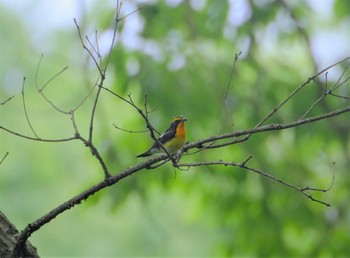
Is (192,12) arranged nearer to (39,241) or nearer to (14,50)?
(14,50)

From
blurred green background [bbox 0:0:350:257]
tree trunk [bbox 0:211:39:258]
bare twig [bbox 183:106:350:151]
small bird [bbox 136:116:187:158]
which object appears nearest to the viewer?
bare twig [bbox 183:106:350:151]

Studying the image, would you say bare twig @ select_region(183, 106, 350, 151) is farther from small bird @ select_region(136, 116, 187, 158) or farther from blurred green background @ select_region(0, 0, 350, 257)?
blurred green background @ select_region(0, 0, 350, 257)

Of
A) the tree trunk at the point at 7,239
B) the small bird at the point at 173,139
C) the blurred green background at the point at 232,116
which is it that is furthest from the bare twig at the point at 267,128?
the blurred green background at the point at 232,116

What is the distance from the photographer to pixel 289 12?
9.78 metres

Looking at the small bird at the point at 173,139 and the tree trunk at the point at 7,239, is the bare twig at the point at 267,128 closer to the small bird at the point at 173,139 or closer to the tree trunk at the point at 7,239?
the tree trunk at the point at 7,239

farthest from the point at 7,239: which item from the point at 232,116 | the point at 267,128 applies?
the point at 232,116

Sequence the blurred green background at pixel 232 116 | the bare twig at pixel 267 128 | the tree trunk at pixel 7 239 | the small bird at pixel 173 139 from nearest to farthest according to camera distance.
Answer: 1. the bare twig at pixel 267 128
2. the tree trunk at pixel 7 239
3. the small bird at pixel 173 139
4. the blurred green background at pixel 232 116

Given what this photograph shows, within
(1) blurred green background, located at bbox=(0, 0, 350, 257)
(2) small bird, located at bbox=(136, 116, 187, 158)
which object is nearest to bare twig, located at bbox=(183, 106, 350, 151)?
(2) small bird, located at bbox=(136, 116, 187, 158)

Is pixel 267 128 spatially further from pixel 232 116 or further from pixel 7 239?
pixel 232 116

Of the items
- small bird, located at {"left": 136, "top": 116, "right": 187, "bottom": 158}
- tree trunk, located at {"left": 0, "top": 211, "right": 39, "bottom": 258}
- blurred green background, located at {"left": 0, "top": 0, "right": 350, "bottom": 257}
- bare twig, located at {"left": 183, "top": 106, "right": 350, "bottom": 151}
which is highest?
blurred green background, located at {"left": 0, "top": 0, "right": 350, "bottom": 257}

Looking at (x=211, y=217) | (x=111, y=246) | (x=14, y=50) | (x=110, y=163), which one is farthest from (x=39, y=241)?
(x=110, y=163)

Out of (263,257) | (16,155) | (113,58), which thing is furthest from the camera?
(16,155)

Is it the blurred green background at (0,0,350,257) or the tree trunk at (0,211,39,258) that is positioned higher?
the blurred green background at (0,0,350,257)

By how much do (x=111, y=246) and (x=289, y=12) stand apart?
909cm
